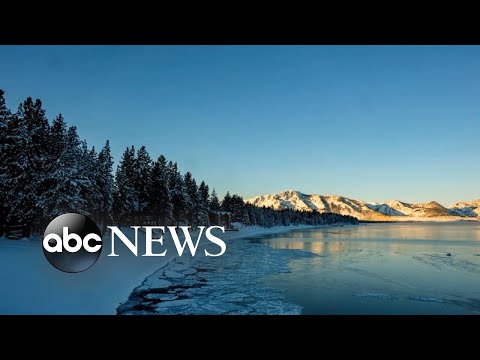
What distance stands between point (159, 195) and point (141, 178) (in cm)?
373

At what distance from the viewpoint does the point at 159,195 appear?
53750mm

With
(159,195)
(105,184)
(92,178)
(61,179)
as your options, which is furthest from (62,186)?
(159,195)

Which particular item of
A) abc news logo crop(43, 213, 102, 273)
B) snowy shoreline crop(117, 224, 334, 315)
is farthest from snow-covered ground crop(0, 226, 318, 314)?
abc news logo crop(43, 213, 102, 273)

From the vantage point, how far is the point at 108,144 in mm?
47156

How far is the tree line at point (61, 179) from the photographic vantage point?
93.4 ft

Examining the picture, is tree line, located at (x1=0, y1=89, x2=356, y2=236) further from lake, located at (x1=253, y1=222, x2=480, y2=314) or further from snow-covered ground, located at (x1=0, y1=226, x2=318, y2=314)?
lake, located at (x1=253, y1=222, x2=480, y2=314)

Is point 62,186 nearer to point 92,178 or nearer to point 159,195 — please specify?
point 92,178

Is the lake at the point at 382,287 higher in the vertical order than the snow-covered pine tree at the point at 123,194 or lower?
lower

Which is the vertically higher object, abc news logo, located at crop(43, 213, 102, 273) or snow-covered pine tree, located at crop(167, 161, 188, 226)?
snow-covered pine tree, located at crop(167, 161, 188, 226)

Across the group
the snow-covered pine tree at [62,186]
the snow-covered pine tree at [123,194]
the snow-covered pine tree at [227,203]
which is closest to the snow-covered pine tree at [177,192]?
the snow-covered pine tree at [123,194]

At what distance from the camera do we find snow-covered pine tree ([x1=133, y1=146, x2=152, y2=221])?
52.7 meters

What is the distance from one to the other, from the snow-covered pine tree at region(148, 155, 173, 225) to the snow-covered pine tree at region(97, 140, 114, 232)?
28.9 feet

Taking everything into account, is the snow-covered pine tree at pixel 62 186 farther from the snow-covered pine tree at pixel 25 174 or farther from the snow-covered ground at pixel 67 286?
the snow-covered ground at pixel 67 286
